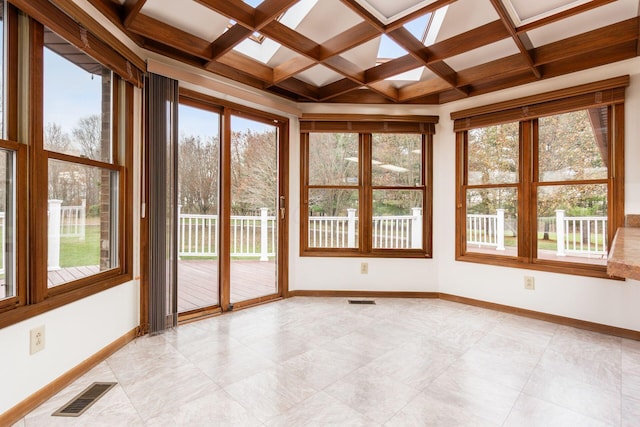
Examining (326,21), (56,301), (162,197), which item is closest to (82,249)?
(56,301)

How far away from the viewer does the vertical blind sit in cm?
276

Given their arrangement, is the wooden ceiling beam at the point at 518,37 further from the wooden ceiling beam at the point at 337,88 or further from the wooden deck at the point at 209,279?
the wooden deck at the point at 209,279

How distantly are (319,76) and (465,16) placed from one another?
153 cm

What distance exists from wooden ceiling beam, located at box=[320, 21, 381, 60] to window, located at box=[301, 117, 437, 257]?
1.41 m

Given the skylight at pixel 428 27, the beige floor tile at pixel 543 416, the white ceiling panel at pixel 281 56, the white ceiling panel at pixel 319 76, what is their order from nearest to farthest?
the beige floor tile at pixel 543 416
the skylight at pixel 428 27
the white ceiling panel at pixel 281 56
the white ceiling panel at pixel 319 76

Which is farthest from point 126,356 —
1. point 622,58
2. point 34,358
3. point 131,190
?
point 622,58

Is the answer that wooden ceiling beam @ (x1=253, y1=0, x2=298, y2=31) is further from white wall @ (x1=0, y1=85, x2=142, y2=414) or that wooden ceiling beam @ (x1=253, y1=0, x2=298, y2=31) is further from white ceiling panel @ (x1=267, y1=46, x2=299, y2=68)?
white wall @ (x1=0, y1=85, x2=142, y2=414)

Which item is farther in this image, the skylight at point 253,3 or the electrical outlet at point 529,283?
the electrical outlet at point 529,283

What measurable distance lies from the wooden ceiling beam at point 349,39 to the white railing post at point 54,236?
2279 mm

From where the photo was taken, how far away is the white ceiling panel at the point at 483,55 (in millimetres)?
2900

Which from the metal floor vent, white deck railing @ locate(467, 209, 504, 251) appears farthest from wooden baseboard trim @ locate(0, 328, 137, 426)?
white deck railing @ locate(467, 209, 504, 251)

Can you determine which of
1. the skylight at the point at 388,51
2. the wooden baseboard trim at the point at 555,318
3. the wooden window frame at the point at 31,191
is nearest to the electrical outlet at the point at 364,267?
the wooden baseboard trim at the point at 555,318

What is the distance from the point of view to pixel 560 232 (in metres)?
3.25

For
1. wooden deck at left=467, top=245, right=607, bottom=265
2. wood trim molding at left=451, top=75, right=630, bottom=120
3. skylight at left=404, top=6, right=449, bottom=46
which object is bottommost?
wooden deck at left=467, top=245, right=607, bottom=265
